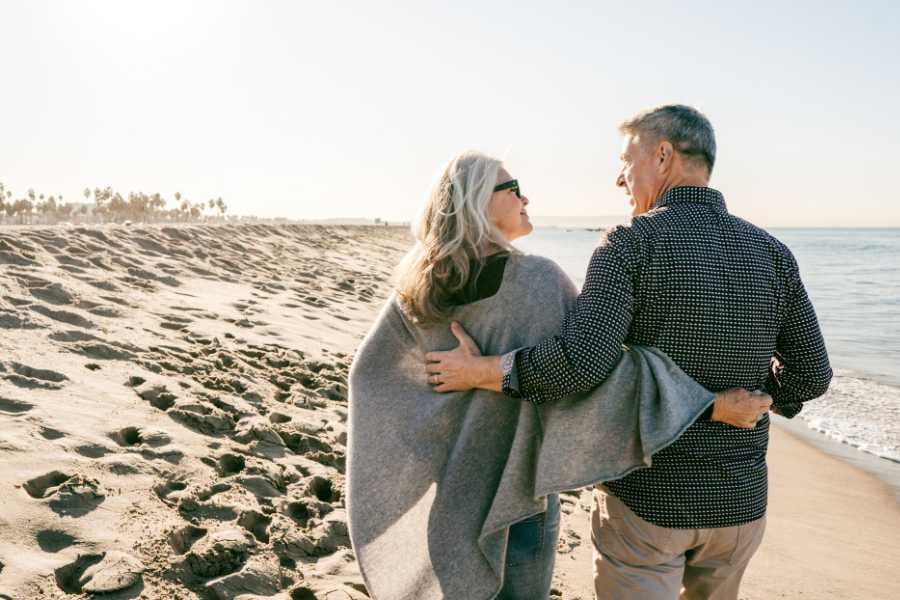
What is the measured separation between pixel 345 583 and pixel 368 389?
113cm

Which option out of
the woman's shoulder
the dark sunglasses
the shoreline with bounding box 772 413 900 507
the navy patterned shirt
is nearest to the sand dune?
the navy patterned shirt

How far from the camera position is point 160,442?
3.79m

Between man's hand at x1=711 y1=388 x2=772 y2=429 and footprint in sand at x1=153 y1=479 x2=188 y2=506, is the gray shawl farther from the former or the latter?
footprint in sand at x1=153 y1=479 x2=188 y2=506

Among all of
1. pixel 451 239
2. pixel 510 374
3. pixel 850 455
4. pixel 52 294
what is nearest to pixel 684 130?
pixel 451 239

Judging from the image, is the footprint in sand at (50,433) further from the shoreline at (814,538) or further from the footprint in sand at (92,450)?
the shoreline at (814,538)

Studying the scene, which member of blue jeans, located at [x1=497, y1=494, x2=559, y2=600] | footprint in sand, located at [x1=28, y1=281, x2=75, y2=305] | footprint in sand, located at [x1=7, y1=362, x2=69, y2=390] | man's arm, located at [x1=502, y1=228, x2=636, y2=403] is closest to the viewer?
man's arm, located at [x1=502, y1=228, x2=636, y2=403]

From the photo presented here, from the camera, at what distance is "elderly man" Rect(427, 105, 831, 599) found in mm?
2018

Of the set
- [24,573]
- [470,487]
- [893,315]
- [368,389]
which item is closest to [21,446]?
[24,573]

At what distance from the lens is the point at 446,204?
7.25 ft

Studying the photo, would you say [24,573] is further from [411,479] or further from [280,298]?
[280,298]

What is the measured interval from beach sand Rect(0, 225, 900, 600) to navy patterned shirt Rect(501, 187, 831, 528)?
1514 mm

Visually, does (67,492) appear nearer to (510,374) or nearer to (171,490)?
(171,490)

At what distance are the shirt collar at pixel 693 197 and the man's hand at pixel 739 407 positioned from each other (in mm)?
586

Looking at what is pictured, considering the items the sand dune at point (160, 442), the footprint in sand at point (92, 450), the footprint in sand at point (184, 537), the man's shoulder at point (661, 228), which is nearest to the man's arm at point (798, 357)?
the man's shoulder at point (661, 228)
